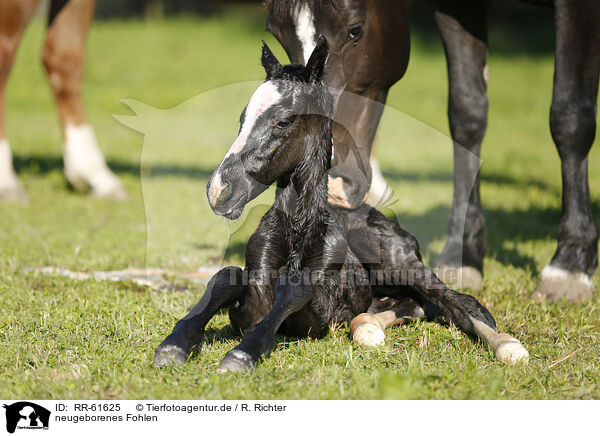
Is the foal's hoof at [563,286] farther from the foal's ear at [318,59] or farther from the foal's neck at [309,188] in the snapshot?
the foal's ear at [318,59]

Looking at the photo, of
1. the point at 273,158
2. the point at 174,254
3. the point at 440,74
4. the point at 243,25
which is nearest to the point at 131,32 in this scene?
the point at 243,25

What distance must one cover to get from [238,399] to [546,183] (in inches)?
230

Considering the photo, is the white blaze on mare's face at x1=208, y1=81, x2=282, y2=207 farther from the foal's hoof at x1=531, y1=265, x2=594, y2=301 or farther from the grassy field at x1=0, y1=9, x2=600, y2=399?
the foal's hoof at x1=531, y1=265, x2=594, y2=301

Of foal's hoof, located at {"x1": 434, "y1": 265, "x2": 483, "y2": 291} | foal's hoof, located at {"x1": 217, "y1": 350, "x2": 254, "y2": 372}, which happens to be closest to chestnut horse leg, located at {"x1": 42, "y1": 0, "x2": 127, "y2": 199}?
foal's hoof, located at {"x1": 434, "y1": 265, "x2": 483, "y2": 291}

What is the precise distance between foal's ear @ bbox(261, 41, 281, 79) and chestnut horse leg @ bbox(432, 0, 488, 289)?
174cm

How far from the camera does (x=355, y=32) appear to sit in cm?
280

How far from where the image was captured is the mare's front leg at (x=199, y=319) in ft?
7.08

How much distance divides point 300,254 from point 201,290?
0.99 meters

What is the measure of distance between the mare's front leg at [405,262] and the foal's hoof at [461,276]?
0.71 m

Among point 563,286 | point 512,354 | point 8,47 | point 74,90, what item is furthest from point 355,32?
point 74,90

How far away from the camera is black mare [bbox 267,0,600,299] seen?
2.69 m

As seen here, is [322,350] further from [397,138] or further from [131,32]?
[131,32]

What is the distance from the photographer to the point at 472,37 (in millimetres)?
3814
